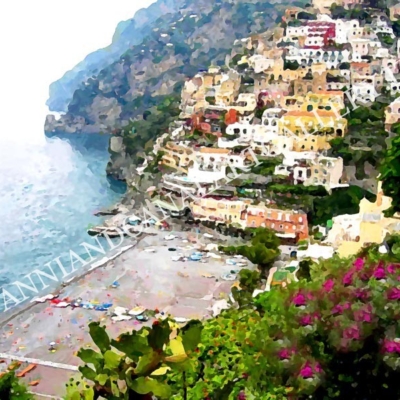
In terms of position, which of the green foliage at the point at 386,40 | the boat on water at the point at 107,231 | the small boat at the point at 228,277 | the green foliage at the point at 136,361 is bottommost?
the small boat at the point at 228,277

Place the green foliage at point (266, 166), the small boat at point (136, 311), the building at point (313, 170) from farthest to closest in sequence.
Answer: the green foliage at point (266, 166), the building at point (313, 170), the small boat at point (136, 311)

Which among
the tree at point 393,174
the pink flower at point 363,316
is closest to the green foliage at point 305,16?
the tree at point 393,174

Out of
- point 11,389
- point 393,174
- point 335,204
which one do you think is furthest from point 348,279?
point 335,204

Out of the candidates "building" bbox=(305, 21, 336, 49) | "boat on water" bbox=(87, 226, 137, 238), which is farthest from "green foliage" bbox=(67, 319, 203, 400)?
"building" bbox=(305, 21, 336, 49)

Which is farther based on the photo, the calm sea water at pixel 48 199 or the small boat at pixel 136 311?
the calm sea water at pixel 48 199

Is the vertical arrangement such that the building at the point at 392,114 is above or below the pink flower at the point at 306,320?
below

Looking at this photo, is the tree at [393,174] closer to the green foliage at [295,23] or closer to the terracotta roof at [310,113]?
the terracotta roof at [310,113]

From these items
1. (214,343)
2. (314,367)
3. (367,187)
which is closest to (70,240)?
(367,187)

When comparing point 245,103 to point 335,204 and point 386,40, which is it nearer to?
point 386,40

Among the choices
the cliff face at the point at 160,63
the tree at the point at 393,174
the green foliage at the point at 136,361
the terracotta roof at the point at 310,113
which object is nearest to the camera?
the green foliage at the point at 136,361
